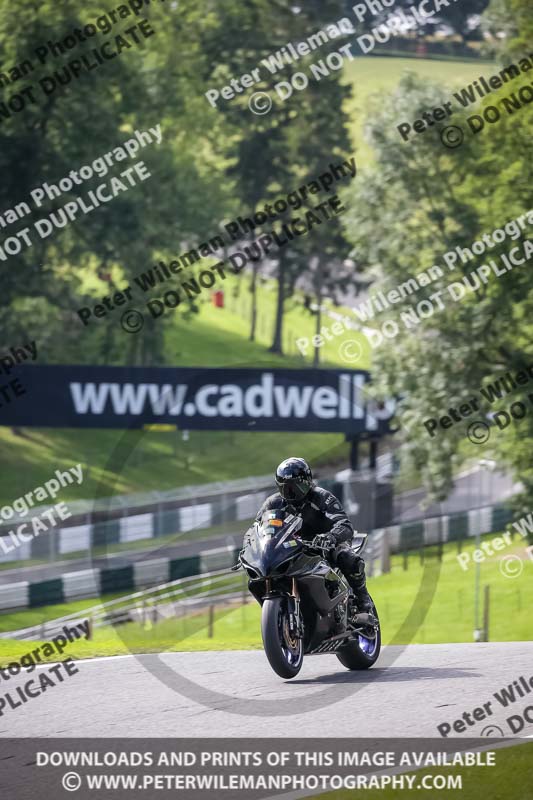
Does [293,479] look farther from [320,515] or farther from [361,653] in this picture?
[361,653]

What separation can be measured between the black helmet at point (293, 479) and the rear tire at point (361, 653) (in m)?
1.41

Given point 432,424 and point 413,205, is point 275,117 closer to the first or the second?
point 413,205

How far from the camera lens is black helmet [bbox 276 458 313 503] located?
8.70 meters

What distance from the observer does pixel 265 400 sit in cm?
3234

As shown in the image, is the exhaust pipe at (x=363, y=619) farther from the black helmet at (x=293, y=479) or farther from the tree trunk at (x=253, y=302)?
the tree trunk at (x=253, y=302)

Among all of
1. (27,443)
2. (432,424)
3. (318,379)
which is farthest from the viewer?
(27,443)

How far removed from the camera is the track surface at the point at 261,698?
7.92 metres

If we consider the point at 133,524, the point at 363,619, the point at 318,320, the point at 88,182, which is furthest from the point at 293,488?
the point at 318,320

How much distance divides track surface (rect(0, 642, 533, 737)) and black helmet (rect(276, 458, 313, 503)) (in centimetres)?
143

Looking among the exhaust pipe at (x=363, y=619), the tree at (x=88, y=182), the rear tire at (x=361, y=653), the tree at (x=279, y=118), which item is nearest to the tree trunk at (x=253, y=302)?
the tree at (x=279, y=118)

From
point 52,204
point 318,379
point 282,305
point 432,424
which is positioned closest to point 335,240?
point 282,305

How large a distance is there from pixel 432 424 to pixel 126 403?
9.03 m

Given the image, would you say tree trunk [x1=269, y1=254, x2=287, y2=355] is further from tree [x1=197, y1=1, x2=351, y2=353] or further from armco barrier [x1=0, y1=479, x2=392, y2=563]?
armco barrier [x1=0, y1=479, x2=392, y2=563]

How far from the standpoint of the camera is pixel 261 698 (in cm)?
864
